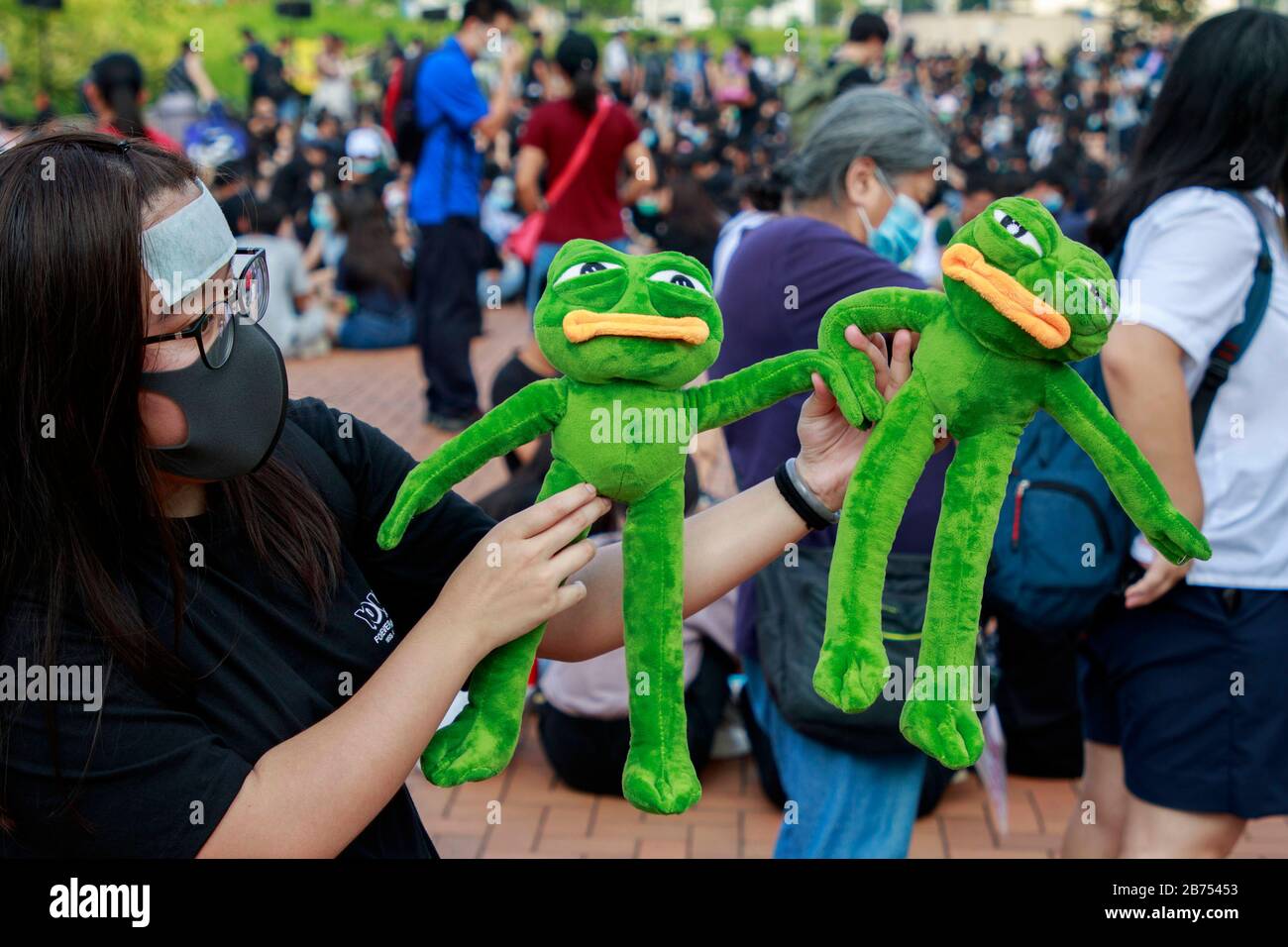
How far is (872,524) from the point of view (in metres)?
1.34

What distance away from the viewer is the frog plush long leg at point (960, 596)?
1321 millimetres

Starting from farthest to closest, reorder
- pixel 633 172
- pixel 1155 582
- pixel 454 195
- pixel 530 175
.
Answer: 1. pixel 633 172
2. pixel 454 195
3. pixel 530 175
4. pixel 1155 582

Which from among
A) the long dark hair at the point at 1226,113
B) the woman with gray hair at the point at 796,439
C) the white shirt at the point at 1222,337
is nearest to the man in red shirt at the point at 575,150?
the woman with gray hair at the point at 796,439

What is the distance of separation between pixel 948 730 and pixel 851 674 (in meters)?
0.13

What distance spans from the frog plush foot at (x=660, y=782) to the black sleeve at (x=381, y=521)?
15.3 inches

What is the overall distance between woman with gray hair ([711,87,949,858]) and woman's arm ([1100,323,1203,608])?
0.36 metres

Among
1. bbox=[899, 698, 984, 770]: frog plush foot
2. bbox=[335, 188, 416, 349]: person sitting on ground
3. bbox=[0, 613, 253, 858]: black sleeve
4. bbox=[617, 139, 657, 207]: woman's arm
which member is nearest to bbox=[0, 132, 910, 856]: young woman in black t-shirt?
bbox=[0, 613, 253, 858]: black sleeve

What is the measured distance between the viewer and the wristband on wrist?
1.54 metres

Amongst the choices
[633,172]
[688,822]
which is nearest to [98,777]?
[688,822]

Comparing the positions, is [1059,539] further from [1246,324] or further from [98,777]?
[98,777]

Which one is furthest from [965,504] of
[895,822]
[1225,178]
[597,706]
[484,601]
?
[597,706]

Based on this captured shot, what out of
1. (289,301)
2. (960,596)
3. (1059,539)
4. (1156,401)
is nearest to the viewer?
(960,596)

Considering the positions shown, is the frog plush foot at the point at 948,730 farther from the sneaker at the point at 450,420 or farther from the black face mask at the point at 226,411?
the sneaker at the point at 450,420

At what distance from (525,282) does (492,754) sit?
9.86 metres
